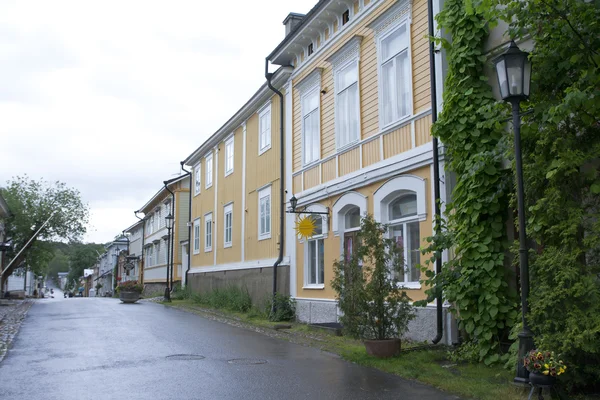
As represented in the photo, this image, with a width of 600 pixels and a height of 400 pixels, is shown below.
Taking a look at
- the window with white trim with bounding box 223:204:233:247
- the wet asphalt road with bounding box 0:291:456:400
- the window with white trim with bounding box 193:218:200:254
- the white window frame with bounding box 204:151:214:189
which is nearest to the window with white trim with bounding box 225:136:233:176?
the window with white trim with bounding box 223:204:233:247

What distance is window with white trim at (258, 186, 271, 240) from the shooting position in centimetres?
2017

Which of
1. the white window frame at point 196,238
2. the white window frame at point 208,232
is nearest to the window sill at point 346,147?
the white window frame at point 208,232

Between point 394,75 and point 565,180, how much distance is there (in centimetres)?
645

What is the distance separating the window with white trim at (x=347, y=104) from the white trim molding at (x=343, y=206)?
4.45 feet

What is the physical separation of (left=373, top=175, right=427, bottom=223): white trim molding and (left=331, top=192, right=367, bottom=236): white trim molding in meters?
0.58

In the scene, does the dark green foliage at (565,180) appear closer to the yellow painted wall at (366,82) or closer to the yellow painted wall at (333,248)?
the yellow painted wall at (366,82)

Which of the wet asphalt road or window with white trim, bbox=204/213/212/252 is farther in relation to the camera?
window with white trim, bbox=204/213/212/252

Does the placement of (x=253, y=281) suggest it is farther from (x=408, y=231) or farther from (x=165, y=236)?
(x=165, y=236)

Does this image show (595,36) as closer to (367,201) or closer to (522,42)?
(522,42)

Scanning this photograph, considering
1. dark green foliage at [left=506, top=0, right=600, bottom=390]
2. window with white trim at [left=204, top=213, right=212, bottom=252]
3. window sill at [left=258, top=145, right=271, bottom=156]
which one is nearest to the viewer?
dark green foliage at [left=506, top=0, right=600, bottom=390]

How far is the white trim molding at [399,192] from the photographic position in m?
11.7

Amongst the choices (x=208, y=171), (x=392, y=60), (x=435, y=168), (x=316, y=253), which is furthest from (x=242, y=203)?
(x=435, y=168)

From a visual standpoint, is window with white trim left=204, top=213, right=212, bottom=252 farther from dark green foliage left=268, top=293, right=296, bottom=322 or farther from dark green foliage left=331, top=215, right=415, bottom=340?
dark green foliage left=331, top=215, right=415, bottom=340

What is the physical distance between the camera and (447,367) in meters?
8.91
